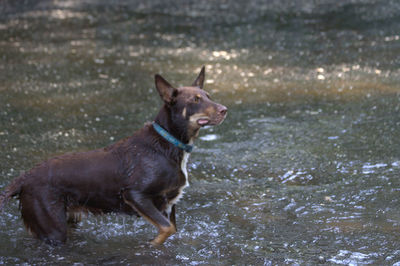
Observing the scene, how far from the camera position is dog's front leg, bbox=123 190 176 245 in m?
4.89

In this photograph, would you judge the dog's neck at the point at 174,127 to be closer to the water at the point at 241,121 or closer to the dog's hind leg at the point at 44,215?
the water at the point at 241,121

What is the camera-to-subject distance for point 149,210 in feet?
16.0

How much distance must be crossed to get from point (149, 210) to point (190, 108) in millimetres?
893

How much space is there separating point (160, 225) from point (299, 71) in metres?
6.99

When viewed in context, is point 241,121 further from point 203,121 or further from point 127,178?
point 127,178

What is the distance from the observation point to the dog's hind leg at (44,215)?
4.86 meters

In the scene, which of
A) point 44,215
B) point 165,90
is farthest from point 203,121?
point 44,215

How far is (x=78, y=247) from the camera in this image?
17.2 ft

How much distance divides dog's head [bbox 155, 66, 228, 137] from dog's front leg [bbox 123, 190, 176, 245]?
68cm

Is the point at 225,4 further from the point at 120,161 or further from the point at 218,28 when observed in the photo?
the point at 120,161

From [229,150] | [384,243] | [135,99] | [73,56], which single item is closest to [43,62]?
[73,56]

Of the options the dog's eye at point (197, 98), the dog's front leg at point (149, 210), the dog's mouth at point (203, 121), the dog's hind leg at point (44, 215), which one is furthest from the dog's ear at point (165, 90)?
the dog's hind leg at point (44, 215)

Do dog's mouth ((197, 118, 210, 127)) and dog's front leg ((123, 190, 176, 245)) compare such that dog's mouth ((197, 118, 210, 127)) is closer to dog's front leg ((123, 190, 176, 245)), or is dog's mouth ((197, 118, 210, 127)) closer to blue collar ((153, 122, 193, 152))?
blue collar ((153, 122, 193, 152))

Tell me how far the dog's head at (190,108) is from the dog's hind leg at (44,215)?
1184 millimetres
